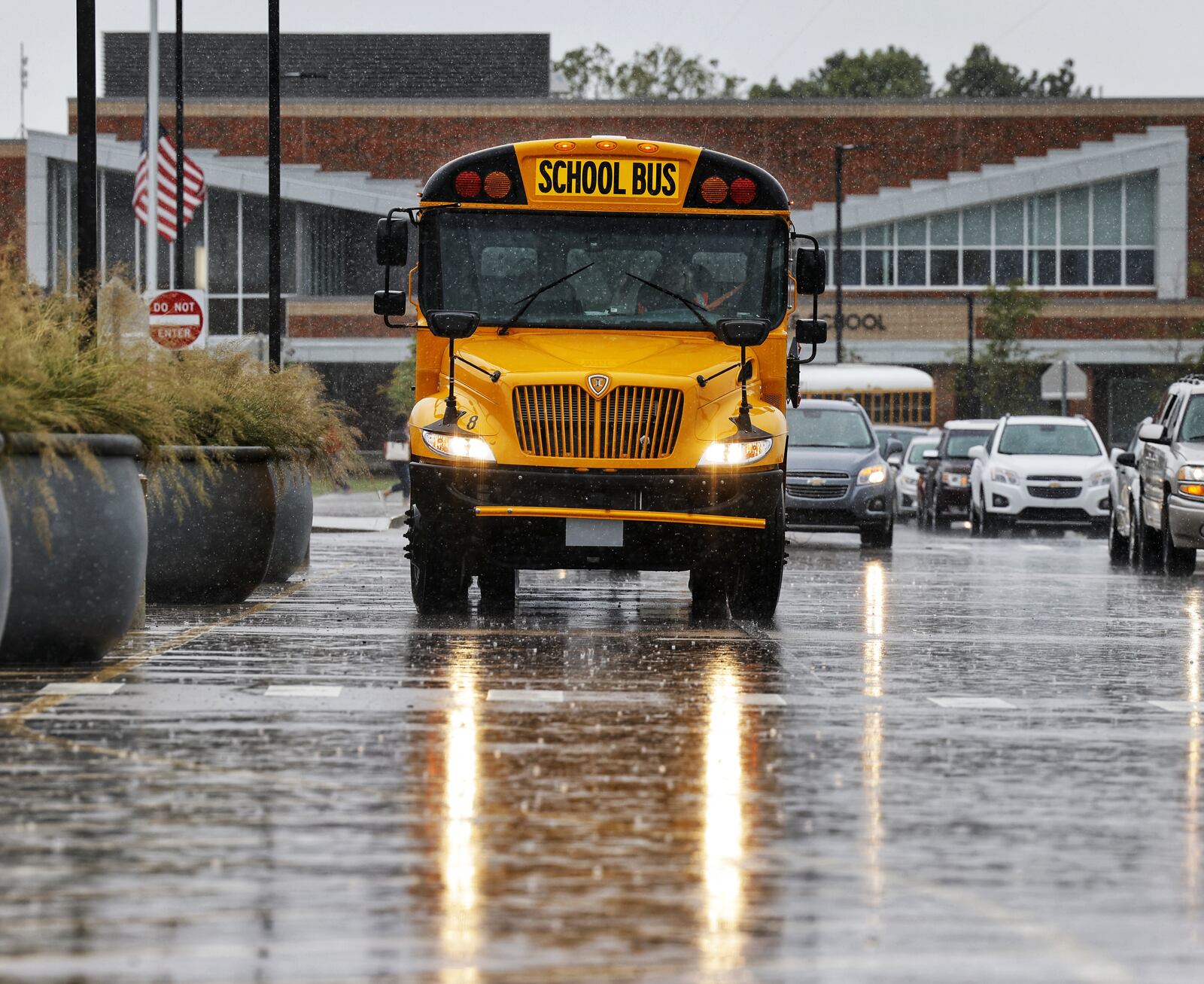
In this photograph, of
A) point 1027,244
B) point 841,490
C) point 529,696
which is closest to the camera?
point 529,696

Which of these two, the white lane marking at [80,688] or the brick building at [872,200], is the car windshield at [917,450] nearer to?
the brick building at [872,200]

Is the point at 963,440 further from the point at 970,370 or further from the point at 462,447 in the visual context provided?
the point at 970,370

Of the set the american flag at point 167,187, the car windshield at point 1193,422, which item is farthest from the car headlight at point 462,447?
the american flag at point 167,187

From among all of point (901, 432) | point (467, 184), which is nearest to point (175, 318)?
point (467, 184)

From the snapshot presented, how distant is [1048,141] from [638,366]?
6604cm

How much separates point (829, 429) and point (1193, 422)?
710cm

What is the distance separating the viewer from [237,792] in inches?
304

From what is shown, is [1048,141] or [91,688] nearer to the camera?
[91,688]

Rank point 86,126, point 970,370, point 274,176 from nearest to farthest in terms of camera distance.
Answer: point 86,126, point 274,176, point 970,370

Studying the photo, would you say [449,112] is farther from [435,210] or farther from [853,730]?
[853,730]

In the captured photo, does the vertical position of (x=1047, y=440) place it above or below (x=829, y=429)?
below

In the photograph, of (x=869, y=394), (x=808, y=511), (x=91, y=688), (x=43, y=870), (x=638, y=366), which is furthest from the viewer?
(x=869, y=394)

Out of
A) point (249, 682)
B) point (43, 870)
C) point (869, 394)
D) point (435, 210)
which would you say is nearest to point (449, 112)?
point (869, 394)

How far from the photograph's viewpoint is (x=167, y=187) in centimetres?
4409
